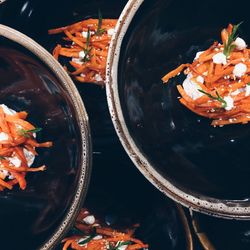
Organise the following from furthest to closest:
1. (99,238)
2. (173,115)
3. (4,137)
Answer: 1. (99,238)
2. (173,115)
3. (4,137)

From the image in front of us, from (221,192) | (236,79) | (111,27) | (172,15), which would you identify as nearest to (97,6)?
(111,27)

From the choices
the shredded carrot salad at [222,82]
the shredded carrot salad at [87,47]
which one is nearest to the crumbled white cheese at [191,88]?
the shredded carrot salad at [222,82]

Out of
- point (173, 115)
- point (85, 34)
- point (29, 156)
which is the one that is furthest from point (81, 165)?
point (85, 34)

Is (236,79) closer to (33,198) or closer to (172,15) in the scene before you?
(172,15)

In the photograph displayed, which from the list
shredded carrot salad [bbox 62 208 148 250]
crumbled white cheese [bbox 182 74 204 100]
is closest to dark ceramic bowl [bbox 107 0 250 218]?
crumbled white cheese [bbox 182 74 204 100]

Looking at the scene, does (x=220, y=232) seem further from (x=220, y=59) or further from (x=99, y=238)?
(x=220, y=59)

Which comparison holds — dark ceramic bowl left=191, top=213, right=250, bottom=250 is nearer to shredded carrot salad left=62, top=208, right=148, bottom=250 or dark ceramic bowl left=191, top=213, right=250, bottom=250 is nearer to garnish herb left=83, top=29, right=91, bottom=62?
shredded carrot salad left=62, top=208, right=148, bottom=250

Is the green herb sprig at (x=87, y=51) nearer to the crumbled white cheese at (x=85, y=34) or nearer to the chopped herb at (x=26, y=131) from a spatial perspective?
the crumbled white cheese at (x=85, y=34)
